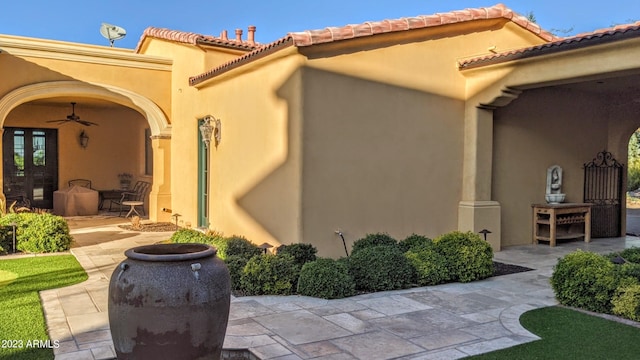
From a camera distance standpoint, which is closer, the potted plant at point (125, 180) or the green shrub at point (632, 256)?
the green shrub at point (632, 256)

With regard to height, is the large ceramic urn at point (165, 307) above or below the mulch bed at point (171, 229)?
above

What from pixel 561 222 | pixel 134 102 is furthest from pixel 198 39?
pixel 561 222

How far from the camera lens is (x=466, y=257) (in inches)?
280

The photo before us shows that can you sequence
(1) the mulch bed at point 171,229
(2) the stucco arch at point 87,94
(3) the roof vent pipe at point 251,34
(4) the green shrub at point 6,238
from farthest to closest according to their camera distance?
(3) the roof vent pipe at point 251,34 → (2) the stucco arch at point 87,94 → (4) the green shrub at point 6,238 → (1) the mulch bed at point 171,229

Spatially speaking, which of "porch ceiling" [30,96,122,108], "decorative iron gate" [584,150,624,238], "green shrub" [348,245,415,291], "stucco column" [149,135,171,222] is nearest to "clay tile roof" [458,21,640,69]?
"green shrub" [348,245,415,291]

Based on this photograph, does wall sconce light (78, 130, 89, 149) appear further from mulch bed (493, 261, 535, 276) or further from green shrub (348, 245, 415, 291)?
mulch bed (493, 261, 535, 276)

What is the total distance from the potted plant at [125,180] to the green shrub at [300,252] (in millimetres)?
11212

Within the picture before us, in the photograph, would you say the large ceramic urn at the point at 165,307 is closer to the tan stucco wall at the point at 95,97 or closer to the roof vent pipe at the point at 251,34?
the tan stucco wall at the point at 95,97

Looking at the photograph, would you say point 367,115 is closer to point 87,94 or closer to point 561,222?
point 561,222

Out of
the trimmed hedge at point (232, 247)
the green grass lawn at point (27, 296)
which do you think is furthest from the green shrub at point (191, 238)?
the green grass lawn at point (27, 296)

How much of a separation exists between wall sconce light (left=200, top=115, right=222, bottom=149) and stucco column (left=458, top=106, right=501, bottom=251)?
4859mm

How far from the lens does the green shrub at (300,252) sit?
6.95 m

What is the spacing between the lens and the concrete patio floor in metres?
4.42

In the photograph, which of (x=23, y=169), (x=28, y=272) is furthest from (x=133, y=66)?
(x=28, y=272)
